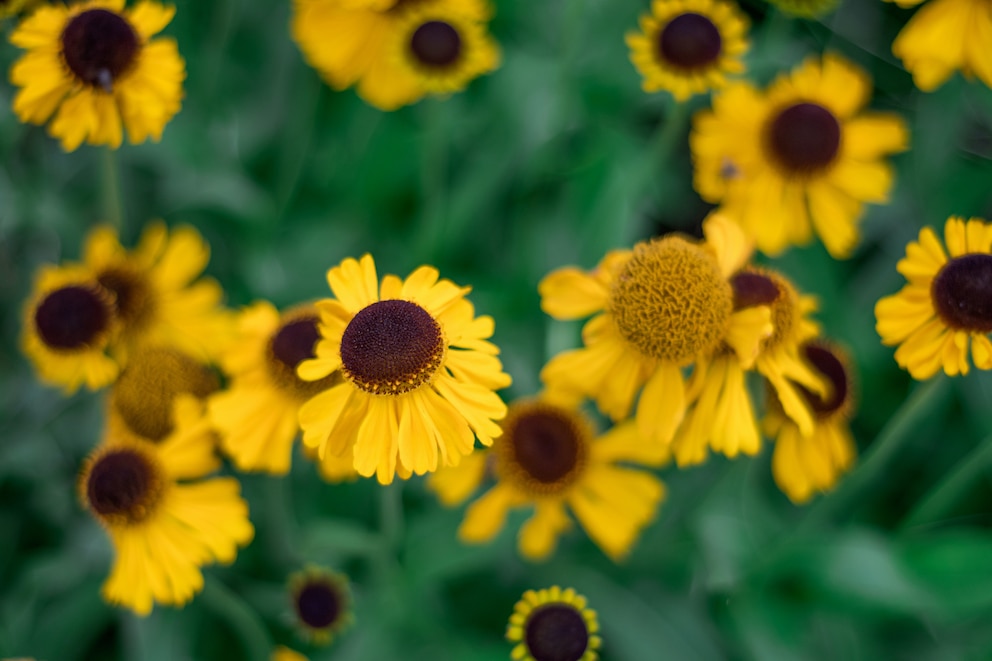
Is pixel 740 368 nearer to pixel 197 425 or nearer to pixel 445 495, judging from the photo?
pixel 445 495

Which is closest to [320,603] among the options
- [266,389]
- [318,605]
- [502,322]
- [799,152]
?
[318,605]

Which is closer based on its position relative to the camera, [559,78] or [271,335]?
[271,335]

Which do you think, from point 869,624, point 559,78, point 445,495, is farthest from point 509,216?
point 869,624

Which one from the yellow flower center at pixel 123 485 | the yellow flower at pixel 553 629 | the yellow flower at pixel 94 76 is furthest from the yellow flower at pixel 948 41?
the yellow flower center at pixel 123 485

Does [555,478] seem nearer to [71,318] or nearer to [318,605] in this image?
[318,605]

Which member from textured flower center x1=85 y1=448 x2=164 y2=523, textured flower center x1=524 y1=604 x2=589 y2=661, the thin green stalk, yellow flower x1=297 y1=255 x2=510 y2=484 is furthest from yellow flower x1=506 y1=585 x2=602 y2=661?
the thin green stalk
